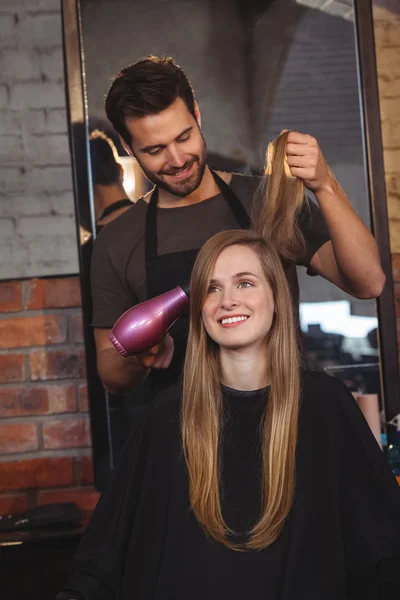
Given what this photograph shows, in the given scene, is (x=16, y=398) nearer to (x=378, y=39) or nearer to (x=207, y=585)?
(x=207, y=585)

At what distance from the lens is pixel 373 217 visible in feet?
7.93

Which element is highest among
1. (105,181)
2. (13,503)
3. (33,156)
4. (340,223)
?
(33,156)

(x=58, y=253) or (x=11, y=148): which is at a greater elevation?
(x=11, y=148)

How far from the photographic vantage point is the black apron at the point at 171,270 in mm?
2232

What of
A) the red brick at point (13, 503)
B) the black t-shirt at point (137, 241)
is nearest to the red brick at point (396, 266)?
the black t-shirt at point (137, 241)

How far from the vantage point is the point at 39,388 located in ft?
8.13

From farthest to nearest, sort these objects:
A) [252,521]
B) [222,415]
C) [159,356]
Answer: [159,356] → [222,415] → [252,521]

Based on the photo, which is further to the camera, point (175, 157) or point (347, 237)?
point (175, 157)

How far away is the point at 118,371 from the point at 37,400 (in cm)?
41

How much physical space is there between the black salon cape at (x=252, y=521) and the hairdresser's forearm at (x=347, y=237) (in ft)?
1.01

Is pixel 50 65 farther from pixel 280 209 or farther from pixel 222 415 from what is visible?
pixel 222 415

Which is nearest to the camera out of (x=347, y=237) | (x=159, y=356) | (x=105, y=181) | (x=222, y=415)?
(x=222, y=415)

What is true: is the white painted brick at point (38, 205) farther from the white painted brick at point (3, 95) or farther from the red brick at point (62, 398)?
the red brick at point (62, 398)

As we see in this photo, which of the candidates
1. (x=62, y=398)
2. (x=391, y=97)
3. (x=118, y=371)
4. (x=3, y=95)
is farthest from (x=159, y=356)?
(x=391, y=97)
